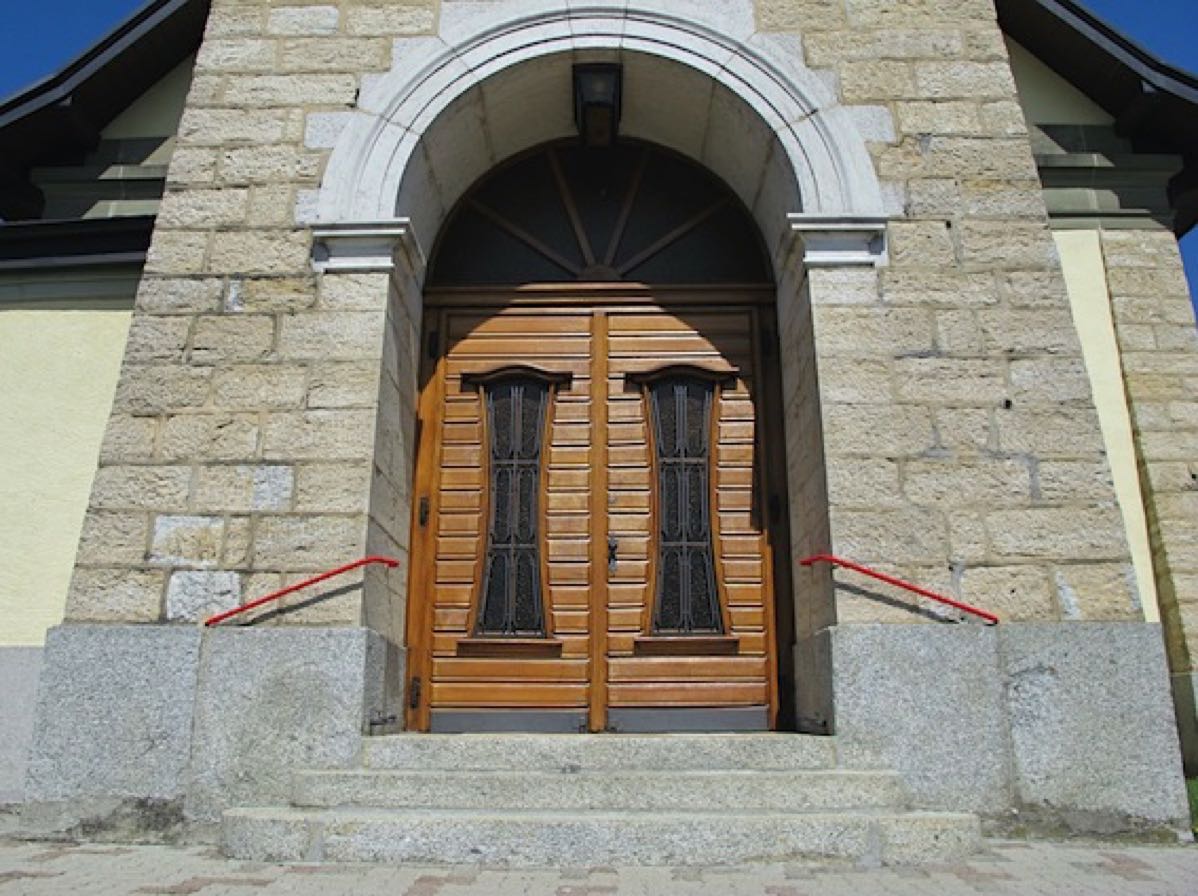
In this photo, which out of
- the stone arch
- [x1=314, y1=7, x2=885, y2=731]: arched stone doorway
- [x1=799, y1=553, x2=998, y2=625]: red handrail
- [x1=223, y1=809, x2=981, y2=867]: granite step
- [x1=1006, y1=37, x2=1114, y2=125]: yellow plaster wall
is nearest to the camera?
[x1=223, y1=809, x2=981, y2=867]: granite step

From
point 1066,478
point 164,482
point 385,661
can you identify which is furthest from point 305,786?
point 1066,478

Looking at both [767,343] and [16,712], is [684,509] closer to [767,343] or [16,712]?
[767,343]

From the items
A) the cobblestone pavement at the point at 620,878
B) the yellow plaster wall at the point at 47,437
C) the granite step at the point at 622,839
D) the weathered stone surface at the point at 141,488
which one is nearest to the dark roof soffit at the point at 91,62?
the yellow plaster wall at the point at 47,437

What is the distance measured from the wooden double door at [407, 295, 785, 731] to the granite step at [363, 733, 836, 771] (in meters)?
1.00

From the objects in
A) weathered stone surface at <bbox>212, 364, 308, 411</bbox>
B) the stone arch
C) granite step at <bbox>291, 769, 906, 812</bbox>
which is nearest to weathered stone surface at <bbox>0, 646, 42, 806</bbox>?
weathered stone surface at <bbox>212, 364, 308, 411</bbox>

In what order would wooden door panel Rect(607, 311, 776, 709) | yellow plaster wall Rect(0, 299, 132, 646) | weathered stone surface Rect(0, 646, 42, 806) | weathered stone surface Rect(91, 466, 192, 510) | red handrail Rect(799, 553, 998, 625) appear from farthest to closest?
yellow plaster wall Rect(0, 299, 132, 646)
weathered stone surface Rect(0, 646, 42, 806)
wooden door panel Rect(607, 311, 776, 709)
weathered stone surface Rect(91, 466, 192, 510)
red handrail Rect(799, 553, 998, 625)

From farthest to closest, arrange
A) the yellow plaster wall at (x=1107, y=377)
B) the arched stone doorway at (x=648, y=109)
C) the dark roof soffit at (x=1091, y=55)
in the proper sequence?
the dark roof soffit at (x=1091, y=55)
the yellow plaster wall at (x=1107, y=377)
the arched stone doorway at (x=648, y=109)

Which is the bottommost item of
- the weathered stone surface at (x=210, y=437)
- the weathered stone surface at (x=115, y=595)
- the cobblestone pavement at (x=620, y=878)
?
the cobblestone pavement at (x=620, y=878)

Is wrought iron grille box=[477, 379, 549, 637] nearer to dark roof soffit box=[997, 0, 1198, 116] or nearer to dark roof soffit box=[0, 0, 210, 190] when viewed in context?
dark roof soffit box=[0, 0, 210, 190]

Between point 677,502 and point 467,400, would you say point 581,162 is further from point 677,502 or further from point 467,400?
point 677,502

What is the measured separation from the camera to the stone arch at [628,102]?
16.5 feet

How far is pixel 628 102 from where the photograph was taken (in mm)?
5828

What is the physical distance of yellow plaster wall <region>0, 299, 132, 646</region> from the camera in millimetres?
5629

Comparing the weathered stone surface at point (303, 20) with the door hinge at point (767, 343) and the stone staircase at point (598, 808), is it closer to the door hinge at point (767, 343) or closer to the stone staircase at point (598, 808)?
the door hinge at point (767, 343)
